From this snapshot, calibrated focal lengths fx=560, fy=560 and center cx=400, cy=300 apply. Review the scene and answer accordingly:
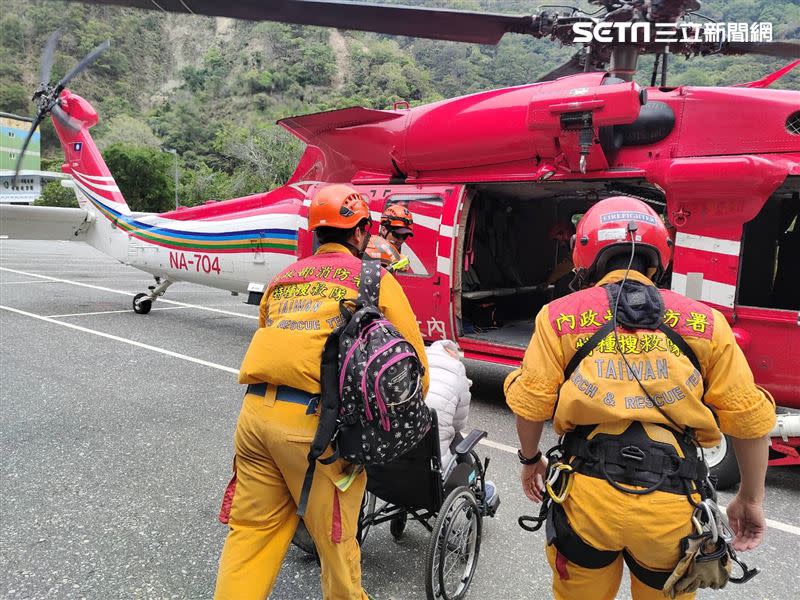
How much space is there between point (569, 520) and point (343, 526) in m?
0.78

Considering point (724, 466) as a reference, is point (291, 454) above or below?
above

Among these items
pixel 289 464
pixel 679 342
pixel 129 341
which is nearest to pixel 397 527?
pixel 289 464

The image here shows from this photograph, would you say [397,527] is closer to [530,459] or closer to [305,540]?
[305,540]

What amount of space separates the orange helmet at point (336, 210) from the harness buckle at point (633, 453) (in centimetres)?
129

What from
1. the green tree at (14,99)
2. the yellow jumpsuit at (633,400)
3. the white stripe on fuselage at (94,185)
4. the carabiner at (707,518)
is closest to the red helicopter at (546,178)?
the yellow jumpsuit at (633,400)

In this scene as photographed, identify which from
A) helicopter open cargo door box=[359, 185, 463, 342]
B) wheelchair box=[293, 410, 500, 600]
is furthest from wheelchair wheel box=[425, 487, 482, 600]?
helicopter open cargo door box=[359, 185, 463, 342]

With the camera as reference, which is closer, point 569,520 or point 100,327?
point 569,520

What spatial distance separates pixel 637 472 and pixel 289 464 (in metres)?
1.13

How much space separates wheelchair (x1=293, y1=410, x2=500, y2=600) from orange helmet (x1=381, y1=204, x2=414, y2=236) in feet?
9.44

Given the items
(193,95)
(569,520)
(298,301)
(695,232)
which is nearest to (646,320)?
(569,520)

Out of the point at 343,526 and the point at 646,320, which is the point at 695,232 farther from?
the point at 343,526

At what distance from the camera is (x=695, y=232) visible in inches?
169

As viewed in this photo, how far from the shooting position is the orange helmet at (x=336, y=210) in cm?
A: 224

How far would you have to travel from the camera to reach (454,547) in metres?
2.61
